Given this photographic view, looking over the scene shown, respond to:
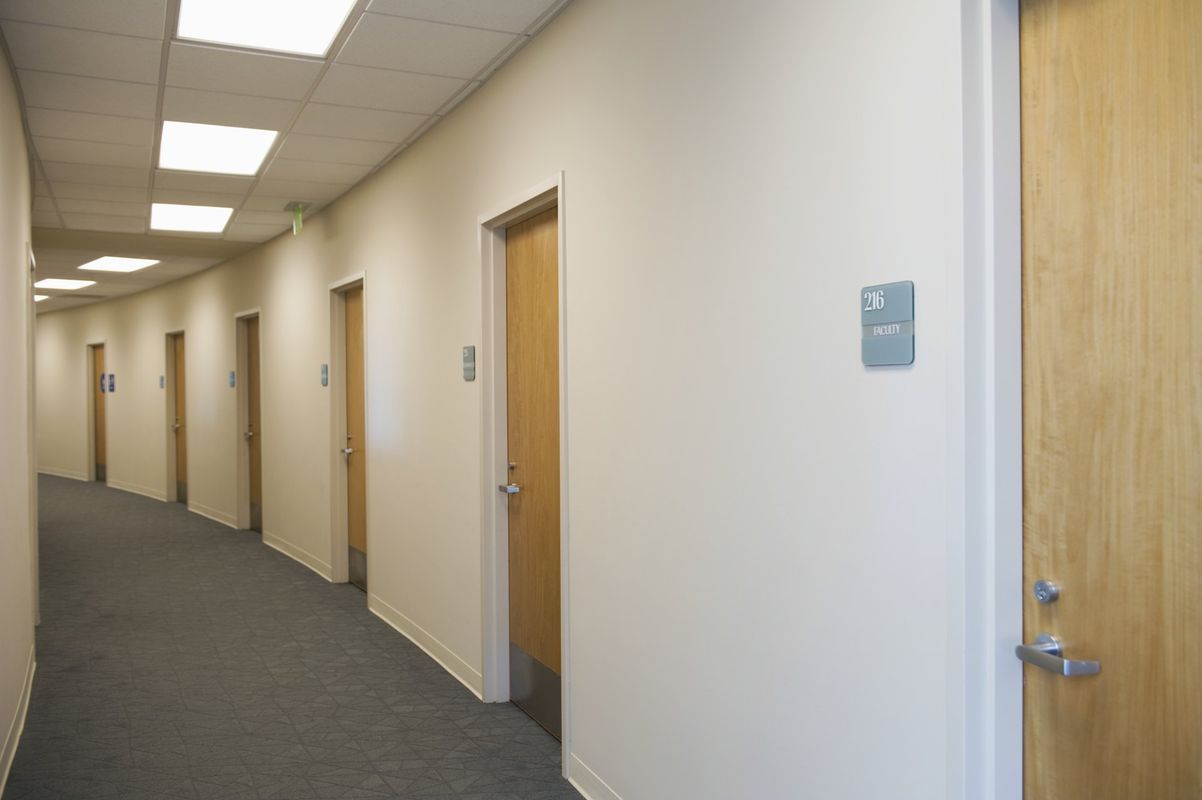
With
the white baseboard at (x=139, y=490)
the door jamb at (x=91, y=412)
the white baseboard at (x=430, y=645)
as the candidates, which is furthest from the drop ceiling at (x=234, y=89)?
the door jamb at (x=91, y=412)

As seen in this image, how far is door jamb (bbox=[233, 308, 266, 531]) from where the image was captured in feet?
30.2

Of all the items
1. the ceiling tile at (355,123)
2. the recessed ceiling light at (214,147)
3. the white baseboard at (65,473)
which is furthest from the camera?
the white baseboard at (65,473)

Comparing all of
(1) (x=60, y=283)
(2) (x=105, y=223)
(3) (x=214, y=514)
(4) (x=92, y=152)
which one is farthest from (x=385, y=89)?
(1) (x=60, y=283)

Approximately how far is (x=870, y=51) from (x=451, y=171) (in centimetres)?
294

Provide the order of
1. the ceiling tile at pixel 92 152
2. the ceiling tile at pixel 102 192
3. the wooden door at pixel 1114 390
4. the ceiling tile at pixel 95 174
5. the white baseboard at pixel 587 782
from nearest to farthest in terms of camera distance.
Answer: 1. the wooden door at pixel 1114 390
2. the white baseboard at pixel 587 782
3. the ceiling tile at pixel 92 152
4. the ceiling tile at pixel 95 174
5. the ceiling tile at pixel 102 192

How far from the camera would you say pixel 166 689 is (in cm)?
438

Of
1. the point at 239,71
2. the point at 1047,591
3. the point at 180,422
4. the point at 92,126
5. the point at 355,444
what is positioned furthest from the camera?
the point at 180,422

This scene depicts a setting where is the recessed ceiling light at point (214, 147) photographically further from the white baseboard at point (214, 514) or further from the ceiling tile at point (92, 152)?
the white baseboard at point (214, 514)

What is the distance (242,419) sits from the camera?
925 cm

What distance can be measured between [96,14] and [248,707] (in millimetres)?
2818

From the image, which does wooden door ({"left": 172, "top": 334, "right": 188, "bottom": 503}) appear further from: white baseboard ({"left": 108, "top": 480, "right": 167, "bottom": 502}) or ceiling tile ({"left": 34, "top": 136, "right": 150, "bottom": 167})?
ceiling tile ({"left": 34, "top": 136, "right": 150, "bottom": 167})

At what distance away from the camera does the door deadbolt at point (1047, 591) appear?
1631mm

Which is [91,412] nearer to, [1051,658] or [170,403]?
[170,403]

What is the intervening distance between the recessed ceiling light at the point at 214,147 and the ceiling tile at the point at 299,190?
1.03 ft
